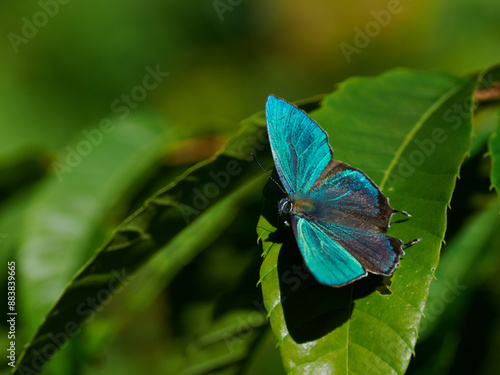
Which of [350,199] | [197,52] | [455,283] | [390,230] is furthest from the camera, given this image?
[197,52]

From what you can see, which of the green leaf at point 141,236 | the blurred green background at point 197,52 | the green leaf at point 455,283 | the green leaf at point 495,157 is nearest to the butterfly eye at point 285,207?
the green leaf at point 141,236

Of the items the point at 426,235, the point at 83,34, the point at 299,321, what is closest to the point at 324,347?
the point at 299,321

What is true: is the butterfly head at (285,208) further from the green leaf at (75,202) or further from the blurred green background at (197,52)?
the blurred green background at (197,52)

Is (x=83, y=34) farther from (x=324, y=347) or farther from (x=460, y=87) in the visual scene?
(x=324, y=347)

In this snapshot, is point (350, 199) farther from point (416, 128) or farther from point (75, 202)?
point (75, 202)

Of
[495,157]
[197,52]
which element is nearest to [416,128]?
[495,157]

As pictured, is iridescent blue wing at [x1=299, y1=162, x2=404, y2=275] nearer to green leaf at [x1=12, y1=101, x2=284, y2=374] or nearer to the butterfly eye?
the butterfly eye
